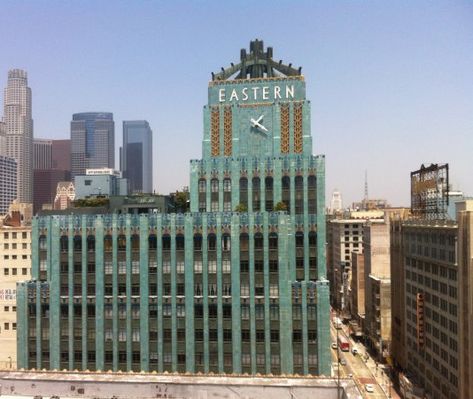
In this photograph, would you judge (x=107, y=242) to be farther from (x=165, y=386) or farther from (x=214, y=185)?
(x=165, y=386)

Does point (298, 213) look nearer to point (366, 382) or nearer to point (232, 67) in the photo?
point (232, 67)

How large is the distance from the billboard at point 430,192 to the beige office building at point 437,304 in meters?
4.04

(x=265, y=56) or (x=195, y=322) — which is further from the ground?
(x=265, y=56)

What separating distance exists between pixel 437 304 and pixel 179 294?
5187 centimetres

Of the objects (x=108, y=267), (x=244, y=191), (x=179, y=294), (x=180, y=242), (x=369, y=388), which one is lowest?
(x=369, y=388)

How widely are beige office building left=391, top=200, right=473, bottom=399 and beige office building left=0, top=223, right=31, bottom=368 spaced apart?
9717cm

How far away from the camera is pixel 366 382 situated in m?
123

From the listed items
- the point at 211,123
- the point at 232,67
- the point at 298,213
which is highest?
the point at 232,67

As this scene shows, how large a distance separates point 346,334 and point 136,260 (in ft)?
366

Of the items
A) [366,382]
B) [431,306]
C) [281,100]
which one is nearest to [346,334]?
[366,382]

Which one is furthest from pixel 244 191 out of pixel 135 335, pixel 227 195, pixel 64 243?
pixel 64 243

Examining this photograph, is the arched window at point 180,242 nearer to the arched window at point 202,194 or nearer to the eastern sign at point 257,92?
the arched window at point 202,194

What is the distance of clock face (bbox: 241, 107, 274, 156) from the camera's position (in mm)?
98938

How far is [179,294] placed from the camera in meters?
83.6
